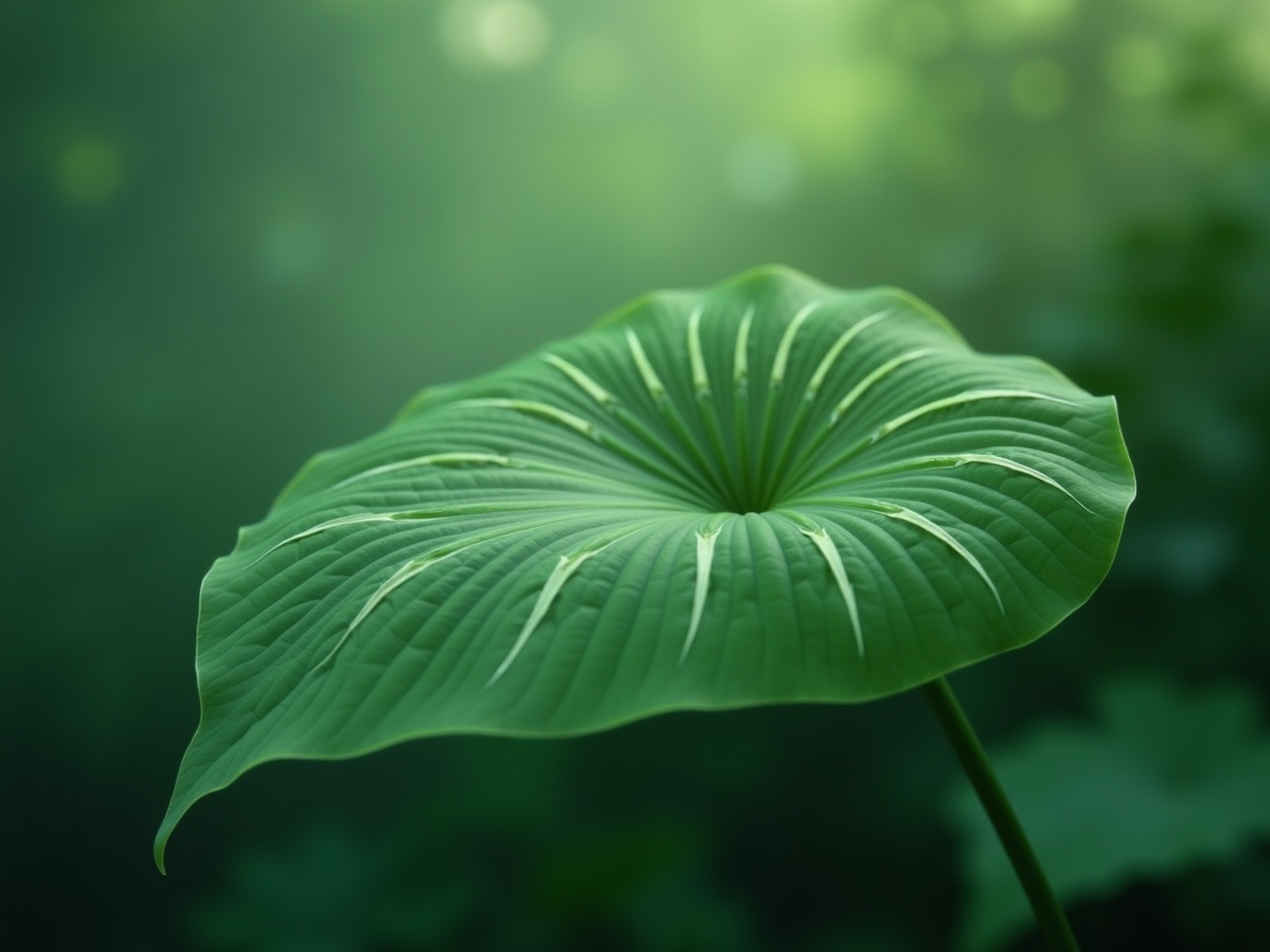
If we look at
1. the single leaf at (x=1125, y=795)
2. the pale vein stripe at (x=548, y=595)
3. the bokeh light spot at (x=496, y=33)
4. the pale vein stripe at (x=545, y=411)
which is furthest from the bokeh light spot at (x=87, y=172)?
the single leaf at (x=1125, y=795)

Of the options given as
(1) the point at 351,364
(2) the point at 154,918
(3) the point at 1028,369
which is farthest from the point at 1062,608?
(2) the point at 154,918

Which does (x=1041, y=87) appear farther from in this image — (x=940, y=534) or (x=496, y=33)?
(x=940, y=534)

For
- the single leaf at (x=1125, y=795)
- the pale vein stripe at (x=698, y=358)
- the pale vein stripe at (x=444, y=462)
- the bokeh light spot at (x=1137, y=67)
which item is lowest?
the single leaf at (x=1125, y=795)

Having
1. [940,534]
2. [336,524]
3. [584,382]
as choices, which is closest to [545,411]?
[584,382]

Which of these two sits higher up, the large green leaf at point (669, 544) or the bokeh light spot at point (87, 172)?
the bokeh light spot at point (87, 172)

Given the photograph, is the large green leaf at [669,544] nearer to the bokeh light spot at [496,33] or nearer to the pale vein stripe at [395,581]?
the pale vein stripe at [395,581]

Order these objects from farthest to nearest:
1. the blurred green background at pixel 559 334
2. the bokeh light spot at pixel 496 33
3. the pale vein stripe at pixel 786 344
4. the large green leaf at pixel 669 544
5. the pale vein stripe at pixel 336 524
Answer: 1. the bokeh light spot at pixel 496 33
2. the blurred green background at pixel 559 334
3. the pale vein stripe at pixel 786 344
4. the pale vein stripe at pixel 336 524
5. the large green leaf at pixel 669 544

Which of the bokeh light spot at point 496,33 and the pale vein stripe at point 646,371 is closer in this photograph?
the pale vein stripe at point 646,371

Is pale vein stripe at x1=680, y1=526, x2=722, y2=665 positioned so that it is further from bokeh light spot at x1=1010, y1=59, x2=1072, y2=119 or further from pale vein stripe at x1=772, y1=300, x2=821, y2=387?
bokeh light spot at x1=1010, y1=59, x2=1072, y2=119

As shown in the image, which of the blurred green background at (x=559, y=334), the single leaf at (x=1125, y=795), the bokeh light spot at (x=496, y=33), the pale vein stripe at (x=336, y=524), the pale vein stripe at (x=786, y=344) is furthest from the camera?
the bokeh light spot at (x=496, y=33)
